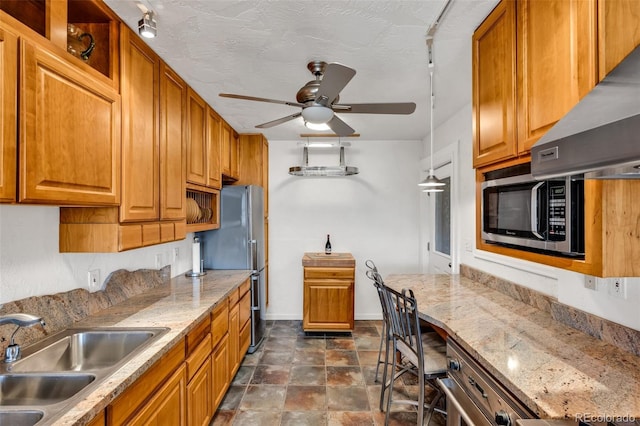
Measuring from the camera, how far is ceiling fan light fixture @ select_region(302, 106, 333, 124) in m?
1.97

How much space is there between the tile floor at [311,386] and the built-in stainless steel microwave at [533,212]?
5.22 feet

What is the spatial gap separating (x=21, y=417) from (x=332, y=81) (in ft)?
5.81

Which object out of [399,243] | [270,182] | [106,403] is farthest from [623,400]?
[270,182]

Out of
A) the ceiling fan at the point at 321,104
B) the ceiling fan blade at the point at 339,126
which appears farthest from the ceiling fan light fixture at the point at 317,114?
the ceiling fan blade at the point at 339,126

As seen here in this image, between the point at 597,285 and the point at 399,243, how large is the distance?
2.85 m

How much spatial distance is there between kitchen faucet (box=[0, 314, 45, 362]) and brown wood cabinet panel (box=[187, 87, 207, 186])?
1.45m

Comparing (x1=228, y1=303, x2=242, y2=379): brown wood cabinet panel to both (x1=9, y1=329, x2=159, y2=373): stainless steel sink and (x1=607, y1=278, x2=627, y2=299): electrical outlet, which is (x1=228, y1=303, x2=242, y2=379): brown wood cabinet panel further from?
(x1=607, y1=278, x2=627, y2=299): electrical outlet

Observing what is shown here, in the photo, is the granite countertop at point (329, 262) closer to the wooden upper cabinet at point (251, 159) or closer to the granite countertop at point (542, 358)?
the wooden upper cabinet at point (251, 159)

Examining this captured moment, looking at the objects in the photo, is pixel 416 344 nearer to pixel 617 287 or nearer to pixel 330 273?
pixel 617 287

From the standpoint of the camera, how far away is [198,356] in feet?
6.18

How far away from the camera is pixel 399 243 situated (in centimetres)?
428

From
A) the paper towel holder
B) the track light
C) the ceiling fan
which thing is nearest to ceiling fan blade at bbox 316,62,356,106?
the ceiling fan

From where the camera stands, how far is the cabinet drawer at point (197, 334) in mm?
1752

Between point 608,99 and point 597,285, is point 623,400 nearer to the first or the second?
point 597,285
